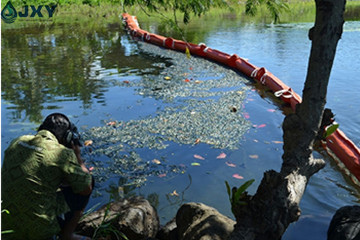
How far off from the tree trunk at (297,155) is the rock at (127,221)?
1.03 metres

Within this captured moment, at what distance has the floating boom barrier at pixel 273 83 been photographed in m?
5.30

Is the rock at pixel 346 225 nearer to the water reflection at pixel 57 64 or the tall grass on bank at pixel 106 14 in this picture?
the water reflection at pixel 57 64

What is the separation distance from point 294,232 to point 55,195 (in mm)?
2487

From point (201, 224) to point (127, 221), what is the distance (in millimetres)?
710

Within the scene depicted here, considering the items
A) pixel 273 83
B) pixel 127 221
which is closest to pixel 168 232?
pixel 127 221

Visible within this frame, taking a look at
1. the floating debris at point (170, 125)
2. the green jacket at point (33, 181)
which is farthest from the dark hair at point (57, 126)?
the floating debris at point (170, 125)

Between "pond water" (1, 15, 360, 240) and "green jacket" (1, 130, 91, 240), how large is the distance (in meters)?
1.71

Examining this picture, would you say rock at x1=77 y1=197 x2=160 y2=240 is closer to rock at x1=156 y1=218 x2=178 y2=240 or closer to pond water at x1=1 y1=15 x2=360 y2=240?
rock at x1=156 y1=218 x2=178 y2=240

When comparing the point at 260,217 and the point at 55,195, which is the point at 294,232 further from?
the point at 55,195

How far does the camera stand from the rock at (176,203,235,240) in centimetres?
330

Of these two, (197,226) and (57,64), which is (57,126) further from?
(57,64)

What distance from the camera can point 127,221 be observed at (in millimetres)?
3545

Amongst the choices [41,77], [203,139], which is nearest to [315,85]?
[203,139]

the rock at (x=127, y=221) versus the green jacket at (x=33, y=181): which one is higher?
the green jacket at (x=33, y=181)
